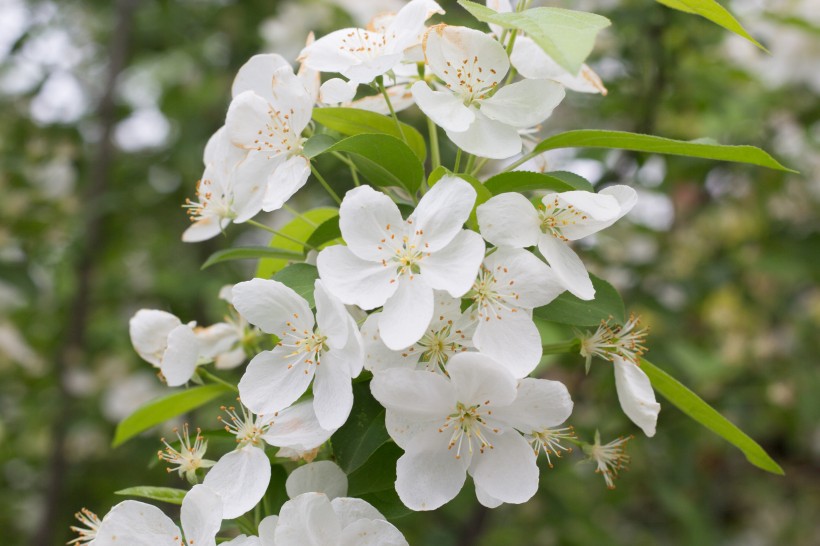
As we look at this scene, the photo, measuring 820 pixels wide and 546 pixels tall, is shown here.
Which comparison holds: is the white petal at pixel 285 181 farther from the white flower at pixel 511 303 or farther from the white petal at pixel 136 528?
the white petal at pixel 136 528

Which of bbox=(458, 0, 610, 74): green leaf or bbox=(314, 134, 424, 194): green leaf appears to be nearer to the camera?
bbox=(458, 0, 610, 74): green leaf

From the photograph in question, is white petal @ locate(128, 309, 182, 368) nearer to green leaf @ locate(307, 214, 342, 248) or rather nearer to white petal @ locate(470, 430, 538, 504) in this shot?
green leaf @ locate(307, 214, 342, 248)

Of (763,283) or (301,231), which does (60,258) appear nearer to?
(301,231)

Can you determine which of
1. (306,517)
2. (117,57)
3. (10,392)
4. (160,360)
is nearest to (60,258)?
(10,392)

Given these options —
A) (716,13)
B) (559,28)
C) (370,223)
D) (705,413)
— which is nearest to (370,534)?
(370,223)

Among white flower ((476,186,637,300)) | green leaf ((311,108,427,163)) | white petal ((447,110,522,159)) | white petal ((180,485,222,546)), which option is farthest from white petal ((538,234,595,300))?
white petal ((180,485,222,546))

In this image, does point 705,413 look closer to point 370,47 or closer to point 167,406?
point 370,47
